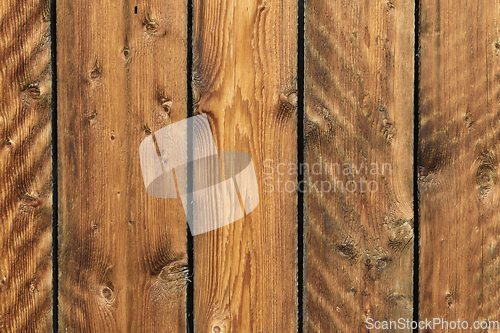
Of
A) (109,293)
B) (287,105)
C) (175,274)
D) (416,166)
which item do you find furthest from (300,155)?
(109,293)

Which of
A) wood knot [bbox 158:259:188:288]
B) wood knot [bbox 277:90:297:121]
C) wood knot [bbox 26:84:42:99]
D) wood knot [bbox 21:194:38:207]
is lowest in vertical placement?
wood knot [bbox 158:259:188:288]

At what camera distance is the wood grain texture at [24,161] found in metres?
0.65

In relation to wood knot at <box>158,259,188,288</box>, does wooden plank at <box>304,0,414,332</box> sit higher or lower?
higher

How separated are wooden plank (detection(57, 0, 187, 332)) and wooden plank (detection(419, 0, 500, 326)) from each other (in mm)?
477

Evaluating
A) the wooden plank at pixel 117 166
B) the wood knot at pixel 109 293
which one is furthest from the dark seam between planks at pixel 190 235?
the wood knot at pixel 109 293

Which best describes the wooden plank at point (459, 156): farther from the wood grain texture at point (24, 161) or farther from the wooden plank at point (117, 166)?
the wood grain texture at point (24, 161)

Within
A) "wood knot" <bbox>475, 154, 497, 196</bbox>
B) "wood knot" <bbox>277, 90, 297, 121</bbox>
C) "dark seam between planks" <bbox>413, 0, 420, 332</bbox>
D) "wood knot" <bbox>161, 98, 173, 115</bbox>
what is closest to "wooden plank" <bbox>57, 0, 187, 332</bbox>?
"wood knot" <bbox>161, 98, 173, 115</bbox>

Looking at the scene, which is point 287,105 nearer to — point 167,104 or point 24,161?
point 167,104

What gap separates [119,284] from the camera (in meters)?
0.66

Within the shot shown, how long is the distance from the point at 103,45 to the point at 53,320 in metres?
0.54

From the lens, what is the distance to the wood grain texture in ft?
2.13

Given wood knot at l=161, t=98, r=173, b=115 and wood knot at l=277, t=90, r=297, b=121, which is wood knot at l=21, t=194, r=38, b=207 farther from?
wood knot at l=277, t=90, r=297, b=121

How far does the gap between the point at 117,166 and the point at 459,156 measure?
0.66 metres

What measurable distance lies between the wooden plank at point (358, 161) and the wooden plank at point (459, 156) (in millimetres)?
37
